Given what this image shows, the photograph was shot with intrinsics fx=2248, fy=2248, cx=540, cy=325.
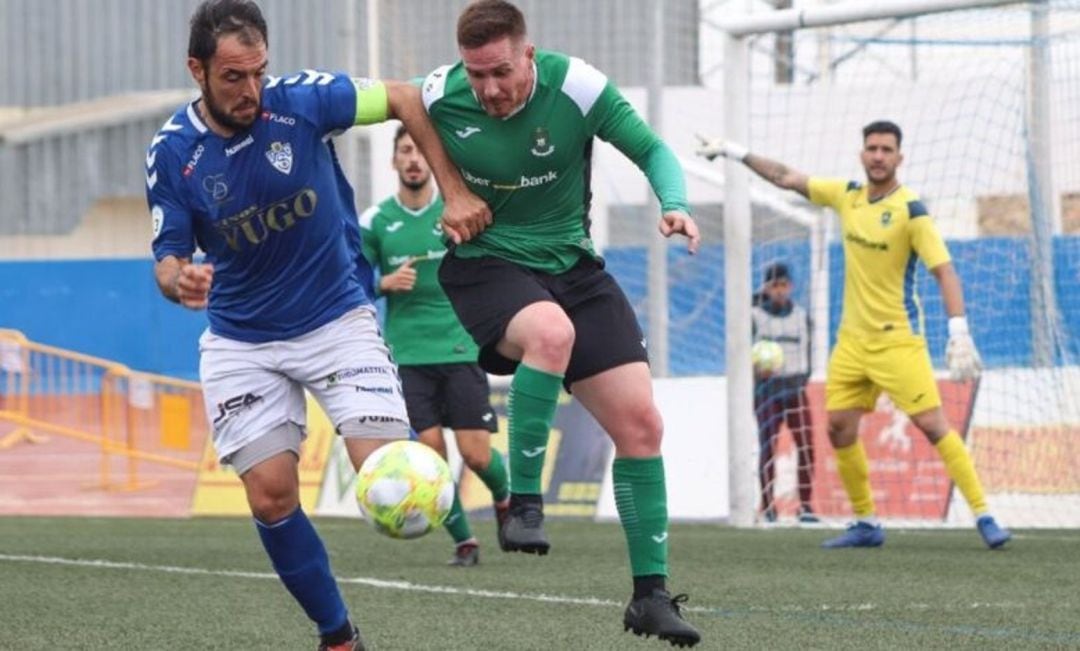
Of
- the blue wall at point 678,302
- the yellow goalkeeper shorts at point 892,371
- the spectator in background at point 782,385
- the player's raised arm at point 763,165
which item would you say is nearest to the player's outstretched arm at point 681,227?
the yellow goalkeeper shorts at point 892,371

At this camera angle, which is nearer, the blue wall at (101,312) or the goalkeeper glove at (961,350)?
the goalkeeper glove at (961,350)

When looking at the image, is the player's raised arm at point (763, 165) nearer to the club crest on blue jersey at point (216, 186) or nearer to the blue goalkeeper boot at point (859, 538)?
the blue goalkeeper boot at point (859, 538)

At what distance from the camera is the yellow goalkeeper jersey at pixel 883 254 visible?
39.9 ft

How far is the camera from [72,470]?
20219 millimetres

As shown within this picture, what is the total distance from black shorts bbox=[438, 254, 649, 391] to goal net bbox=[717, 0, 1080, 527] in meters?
7.10

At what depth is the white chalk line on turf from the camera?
885 centimetres

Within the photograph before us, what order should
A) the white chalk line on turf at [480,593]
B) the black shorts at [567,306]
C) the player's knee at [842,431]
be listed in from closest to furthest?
the black shorts at [567,306] < the white chalk line on turf at [480,593] < the player's knee at [842,431]

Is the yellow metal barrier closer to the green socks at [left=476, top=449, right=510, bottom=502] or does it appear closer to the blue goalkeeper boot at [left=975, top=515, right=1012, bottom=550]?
the green socks at [left=476, top=449, right=510, bottom=502]

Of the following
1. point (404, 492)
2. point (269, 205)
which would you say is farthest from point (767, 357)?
point (404, 492)

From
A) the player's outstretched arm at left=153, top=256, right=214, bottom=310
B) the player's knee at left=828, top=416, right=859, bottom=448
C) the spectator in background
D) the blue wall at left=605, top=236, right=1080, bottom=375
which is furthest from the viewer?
the spectator in background

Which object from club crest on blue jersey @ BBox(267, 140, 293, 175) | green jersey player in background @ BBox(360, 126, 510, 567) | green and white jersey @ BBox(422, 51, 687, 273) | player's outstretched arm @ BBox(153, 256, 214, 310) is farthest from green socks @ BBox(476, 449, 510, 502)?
player's outstretched arm @ BBox(153, 256, 214, 310)

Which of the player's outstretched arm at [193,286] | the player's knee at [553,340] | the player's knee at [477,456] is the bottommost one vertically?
the player's knee at [477,456]

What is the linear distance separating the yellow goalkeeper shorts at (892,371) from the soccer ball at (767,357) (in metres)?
2.55

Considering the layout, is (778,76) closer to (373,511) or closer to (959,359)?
(959,359)
